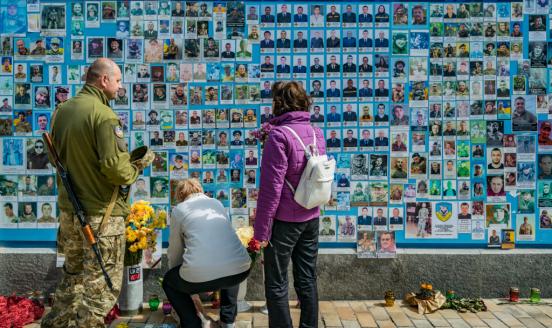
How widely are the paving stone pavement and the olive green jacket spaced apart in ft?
4.49

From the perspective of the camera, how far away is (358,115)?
219 inches

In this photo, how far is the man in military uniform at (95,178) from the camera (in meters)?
3.98

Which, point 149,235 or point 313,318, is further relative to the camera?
point 149,235

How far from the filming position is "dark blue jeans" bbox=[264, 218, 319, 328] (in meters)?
4.11

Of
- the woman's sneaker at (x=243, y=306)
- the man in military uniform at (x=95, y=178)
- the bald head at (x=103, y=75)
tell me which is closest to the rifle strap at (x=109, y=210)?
the man in military uniform at (x=95, y=178)

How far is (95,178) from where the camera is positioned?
13.3 feet

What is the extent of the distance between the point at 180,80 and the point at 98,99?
150 centimetres

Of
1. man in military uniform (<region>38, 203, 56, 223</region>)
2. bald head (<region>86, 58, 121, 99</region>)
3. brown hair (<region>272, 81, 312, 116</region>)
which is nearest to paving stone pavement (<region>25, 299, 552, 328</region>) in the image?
man in military uniform (<region>38, 203, 56, 223</region>)

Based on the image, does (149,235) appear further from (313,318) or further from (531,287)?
(531,287)

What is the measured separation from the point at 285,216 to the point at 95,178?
1.30 metres

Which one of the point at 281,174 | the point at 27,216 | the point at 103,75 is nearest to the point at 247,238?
the point at 281,174

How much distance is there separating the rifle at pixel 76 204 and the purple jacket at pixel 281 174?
3.44ft

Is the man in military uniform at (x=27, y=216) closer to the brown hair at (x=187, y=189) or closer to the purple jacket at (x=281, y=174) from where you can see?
the brown hair at (x=187, y=189)

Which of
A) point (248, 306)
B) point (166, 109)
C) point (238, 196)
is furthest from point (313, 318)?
point (166, 109)
